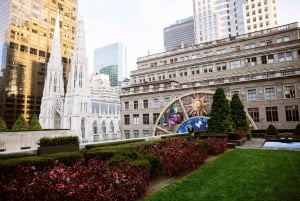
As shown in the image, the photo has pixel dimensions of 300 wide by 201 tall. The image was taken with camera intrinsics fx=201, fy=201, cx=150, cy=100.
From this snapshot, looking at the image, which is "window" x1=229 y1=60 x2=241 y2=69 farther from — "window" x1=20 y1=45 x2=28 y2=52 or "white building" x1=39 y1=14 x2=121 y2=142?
"window" x1=20 y1=45 x2=28 y2=52

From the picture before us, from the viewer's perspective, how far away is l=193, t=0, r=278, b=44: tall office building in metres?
93.5

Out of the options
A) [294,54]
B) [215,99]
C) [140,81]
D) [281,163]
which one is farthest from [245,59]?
[281,163]

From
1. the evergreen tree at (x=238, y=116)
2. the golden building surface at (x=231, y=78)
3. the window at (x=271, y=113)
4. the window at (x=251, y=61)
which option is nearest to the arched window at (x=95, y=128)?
the golden building surface at (x=231, y=78)

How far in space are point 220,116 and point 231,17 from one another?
94.9 metres

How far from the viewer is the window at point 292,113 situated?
34094 millimetres

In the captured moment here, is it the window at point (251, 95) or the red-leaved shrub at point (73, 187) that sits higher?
the window at point (251, 95)

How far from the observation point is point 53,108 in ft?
260

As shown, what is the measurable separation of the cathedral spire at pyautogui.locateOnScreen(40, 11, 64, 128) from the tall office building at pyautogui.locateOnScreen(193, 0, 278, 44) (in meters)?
77.6

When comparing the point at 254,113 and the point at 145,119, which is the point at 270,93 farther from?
the point at 145,119

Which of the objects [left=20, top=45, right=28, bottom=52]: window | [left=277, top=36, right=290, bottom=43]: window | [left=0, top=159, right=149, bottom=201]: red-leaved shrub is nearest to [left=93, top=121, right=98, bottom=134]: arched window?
[left=20, top=45, right=28, bottom=52]: window

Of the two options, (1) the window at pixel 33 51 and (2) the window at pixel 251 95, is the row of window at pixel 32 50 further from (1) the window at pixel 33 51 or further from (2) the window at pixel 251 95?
(2) the window at pixel 251 95

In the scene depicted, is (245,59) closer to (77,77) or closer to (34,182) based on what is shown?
(34,182)

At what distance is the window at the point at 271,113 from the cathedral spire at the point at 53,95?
69.2 meters

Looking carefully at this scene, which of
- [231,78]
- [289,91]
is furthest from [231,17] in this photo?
[289,91]
